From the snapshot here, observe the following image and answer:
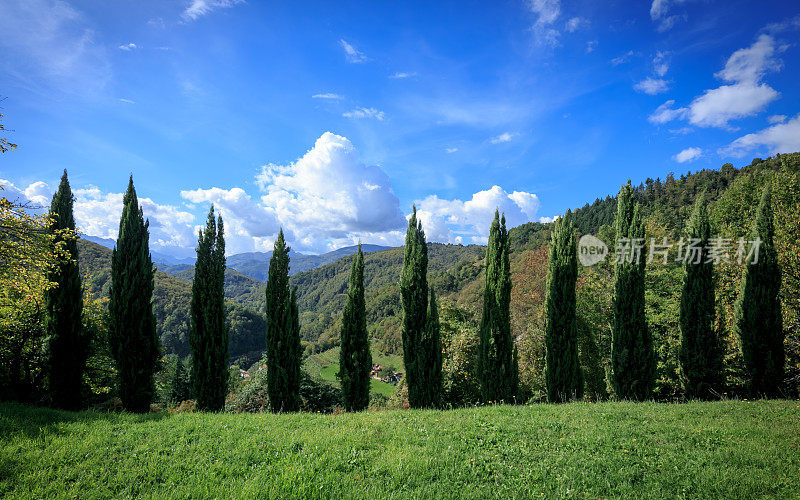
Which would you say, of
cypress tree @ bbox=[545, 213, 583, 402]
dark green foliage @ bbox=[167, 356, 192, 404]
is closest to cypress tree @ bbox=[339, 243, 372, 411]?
cypress tree @ bbox=[545, 213, 583, 402]

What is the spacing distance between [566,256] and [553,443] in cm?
861

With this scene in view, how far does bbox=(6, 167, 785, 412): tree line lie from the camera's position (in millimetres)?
11219

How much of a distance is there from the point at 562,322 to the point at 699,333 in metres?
5.14

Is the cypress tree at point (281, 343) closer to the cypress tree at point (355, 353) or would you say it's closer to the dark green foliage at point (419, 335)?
the cypress tree at point (355, 353)

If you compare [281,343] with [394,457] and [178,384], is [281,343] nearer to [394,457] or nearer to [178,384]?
[394,457]

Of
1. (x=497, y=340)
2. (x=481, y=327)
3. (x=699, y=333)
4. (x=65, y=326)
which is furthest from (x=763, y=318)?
(x=65, y=326)

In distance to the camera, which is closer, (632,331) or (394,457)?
(394,457)

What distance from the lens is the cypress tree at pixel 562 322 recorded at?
1241 cm

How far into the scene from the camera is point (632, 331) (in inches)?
489

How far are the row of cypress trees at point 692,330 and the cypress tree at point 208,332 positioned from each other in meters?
12.4

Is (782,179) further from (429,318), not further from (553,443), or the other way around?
(553,443)

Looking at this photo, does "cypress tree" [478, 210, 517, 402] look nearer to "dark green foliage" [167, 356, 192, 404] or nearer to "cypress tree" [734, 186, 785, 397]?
"cypress tree" [734, 186, 785, 397]

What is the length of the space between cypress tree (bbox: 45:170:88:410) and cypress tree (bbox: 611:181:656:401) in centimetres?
1914

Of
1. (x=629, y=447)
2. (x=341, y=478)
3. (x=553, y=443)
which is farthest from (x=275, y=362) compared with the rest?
(x=629, y=447)
